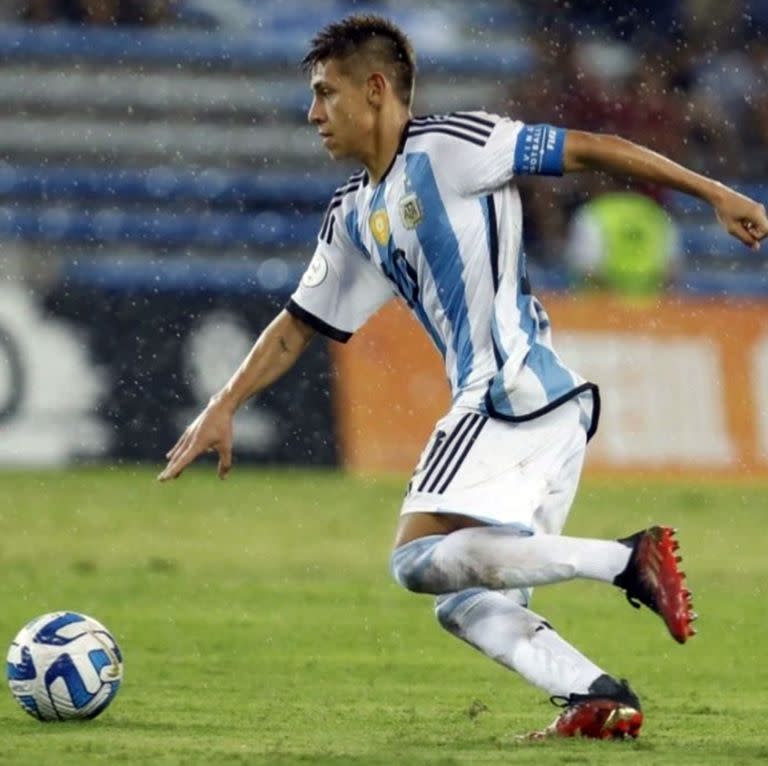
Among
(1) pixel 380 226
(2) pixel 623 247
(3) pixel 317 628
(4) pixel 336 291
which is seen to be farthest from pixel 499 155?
(2) pixel 623 247

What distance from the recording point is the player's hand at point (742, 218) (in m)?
6.16

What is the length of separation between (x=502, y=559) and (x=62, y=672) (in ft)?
4.41

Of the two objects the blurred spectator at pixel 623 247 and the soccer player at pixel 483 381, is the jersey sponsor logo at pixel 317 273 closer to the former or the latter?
the soccer player at pixel 483 381

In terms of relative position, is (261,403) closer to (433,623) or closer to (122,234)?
(122,234)

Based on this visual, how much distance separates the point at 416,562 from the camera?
21.2ft

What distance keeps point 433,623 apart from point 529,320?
357 centimetres

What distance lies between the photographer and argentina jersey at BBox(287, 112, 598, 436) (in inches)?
261

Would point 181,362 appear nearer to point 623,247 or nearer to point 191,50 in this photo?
point 623,247

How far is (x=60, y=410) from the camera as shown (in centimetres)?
1587

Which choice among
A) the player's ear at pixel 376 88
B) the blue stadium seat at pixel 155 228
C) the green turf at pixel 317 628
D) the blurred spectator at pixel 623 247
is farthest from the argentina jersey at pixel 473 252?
the blurred spectator at pixel 623 247

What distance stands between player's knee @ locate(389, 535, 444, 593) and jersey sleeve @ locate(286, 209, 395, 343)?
0.98 m

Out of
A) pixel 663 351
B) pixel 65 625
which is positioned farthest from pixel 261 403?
pixel 65 625

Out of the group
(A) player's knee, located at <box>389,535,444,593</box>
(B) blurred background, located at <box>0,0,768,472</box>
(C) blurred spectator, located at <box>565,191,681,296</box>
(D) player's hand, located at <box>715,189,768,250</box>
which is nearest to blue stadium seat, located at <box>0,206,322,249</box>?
(B) blurred background, located at <box>0,0,768,472</box>

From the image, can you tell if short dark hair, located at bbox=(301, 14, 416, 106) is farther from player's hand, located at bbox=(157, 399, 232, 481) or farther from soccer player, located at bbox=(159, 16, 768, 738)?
player's hand, located at bbox=(157, 399, 232, 481)
